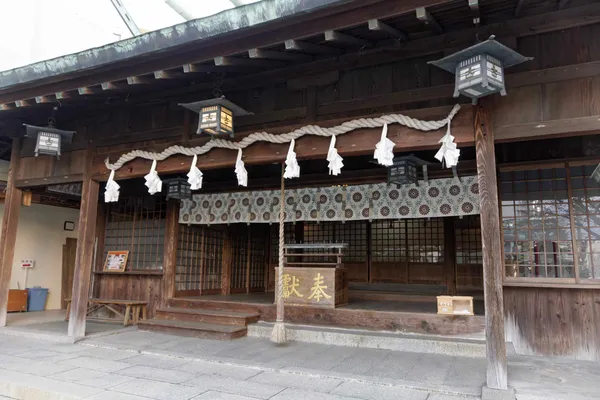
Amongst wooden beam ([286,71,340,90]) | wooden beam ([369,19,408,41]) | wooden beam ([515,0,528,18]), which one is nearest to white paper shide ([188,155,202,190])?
wooden beam ([286,71,340,90])

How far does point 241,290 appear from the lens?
11.0 metres

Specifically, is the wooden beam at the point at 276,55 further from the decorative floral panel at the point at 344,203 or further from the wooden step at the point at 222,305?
the wooden step at the point at 222,305

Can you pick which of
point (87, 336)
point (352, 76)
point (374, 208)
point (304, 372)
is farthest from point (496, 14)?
point (87, 336)

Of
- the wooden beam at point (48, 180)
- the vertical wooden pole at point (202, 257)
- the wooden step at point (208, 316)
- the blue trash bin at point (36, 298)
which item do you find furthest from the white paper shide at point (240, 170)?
the blue trash bin at point (36, 298)

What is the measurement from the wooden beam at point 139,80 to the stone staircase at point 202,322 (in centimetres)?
425

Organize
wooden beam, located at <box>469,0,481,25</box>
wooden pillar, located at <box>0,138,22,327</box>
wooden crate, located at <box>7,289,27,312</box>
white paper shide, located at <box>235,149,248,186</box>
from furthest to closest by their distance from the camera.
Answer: wooden crate, located at <box>7,289,27,312</box> < wooden pillar, located at <box>0,138,22,327</box> < white paper shide, located at <box>235,149,248,186</box> < wooden beam, located at <box>469,0,481,25</box>

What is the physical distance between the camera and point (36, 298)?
428 inches

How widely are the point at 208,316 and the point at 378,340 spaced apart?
3.27 meters

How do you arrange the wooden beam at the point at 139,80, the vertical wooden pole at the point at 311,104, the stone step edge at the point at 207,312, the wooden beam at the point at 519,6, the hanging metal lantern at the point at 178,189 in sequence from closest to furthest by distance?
the wooden beam at the point at 519,6, the wooden beam at the point at 139,80, the vertical wooden pole at the point at 311,104, the stone step edge at the point at 207,312, the hanging metal lantern at the point at 178,189

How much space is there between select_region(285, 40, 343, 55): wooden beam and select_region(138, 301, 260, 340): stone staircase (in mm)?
4747

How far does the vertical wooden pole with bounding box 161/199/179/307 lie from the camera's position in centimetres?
867

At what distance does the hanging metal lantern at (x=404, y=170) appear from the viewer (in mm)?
6668

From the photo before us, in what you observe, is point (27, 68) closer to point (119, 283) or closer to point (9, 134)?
point (9, 134)

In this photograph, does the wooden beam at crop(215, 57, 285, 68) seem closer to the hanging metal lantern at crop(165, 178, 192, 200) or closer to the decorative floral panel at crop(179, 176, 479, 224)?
the decorative floral panel at crop(179, 176, 479, 224)
